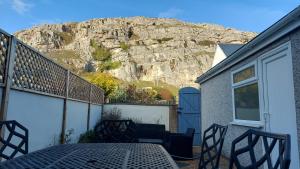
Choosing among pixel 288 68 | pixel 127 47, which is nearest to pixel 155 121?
pixel 288 68

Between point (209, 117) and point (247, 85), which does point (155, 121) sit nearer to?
point (209, 117)

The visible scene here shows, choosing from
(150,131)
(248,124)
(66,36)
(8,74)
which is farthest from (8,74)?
(66,36)

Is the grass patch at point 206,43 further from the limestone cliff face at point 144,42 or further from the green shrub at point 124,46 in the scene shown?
the green shrub at point 124,46

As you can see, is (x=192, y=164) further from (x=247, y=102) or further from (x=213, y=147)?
(x=213, y=147)

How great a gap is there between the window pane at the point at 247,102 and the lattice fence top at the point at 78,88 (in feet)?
12.9

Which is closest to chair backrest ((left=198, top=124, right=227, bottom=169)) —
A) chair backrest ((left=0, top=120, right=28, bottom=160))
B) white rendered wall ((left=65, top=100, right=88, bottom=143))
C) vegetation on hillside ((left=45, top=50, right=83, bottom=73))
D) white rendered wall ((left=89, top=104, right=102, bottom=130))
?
chair backrest ((left=0, top=120, right=28, bottom=160))

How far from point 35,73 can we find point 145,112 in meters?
6.52

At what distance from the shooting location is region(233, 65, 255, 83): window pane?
5.16 meters

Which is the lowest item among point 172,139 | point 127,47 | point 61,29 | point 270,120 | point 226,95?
point 172,139

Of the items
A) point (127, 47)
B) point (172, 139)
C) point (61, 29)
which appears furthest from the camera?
point (61, 29)

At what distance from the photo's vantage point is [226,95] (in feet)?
22.1

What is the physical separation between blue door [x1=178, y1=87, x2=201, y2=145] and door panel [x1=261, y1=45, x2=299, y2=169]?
5.92 meters

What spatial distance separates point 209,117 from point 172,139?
9.06 feet

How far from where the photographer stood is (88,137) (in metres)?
7.94
